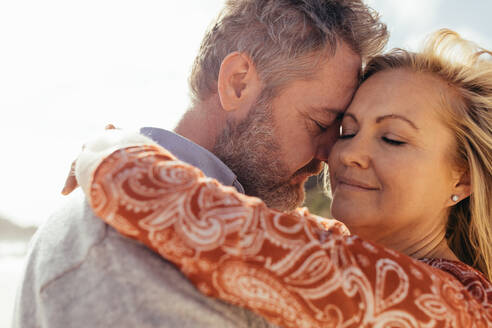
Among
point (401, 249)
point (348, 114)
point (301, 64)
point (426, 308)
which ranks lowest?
point (401, 249)

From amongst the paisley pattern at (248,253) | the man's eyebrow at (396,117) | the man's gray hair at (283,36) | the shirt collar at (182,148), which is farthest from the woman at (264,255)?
the man's gray hair at (283,36)

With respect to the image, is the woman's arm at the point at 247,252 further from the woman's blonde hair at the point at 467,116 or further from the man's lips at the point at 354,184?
the woman's blonde hair at the point at 467,116

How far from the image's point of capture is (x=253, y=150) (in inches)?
88.7

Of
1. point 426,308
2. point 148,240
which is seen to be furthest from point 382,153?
point 148,240

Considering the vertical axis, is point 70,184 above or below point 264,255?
below

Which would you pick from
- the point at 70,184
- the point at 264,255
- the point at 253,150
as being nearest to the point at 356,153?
→ the point at 253,150

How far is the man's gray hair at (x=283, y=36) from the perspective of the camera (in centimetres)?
228

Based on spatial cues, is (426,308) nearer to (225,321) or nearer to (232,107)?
(225,321)

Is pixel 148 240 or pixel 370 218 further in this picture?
pixel 370 218

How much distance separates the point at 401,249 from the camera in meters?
2.16

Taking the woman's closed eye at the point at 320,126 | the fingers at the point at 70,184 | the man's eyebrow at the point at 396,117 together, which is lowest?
the fingers at the point at 70,184

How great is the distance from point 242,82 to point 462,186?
1197 millimetres

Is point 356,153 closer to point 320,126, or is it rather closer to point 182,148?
point 320,126

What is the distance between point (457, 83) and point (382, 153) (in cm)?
55
